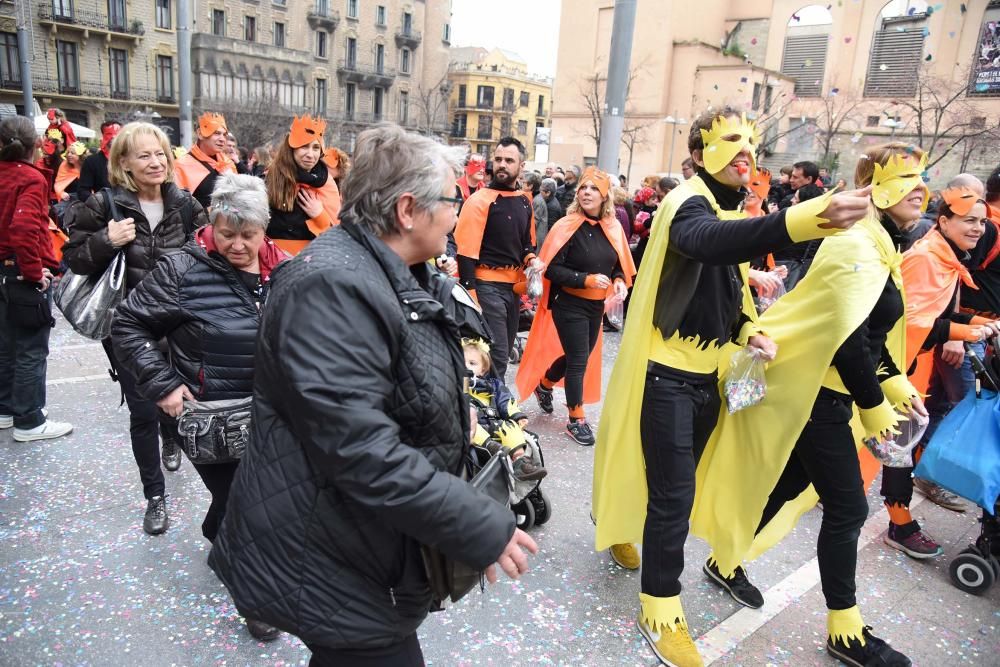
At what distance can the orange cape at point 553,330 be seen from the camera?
521 centimetres

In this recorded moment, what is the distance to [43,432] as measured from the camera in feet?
14.7

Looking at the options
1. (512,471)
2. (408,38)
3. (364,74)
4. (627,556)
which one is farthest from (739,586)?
(408,38)

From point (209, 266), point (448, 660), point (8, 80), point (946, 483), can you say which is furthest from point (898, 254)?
point (8, 80)

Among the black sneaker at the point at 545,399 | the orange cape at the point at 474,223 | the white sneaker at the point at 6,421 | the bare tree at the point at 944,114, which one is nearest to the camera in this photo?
the white sneaker at the point at 6,421

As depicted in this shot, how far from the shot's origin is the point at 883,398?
9.34 feet

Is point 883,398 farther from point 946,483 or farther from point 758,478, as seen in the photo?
point 946,483

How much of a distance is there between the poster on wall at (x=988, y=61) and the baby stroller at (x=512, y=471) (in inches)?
1307

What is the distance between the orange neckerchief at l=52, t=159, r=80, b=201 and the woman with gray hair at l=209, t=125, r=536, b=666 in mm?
9263

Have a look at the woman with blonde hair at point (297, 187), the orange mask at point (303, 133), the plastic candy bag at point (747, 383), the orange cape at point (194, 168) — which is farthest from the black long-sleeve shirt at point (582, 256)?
the orange cape at point (194, 168)

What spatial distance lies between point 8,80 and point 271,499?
44.4 metres

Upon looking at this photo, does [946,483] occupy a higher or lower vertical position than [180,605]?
higher

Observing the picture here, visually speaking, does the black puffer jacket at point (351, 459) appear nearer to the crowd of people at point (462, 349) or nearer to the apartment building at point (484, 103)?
the crowd of people at point (462, 349)

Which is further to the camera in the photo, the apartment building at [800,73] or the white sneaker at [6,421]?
the apartment building at [800,73]

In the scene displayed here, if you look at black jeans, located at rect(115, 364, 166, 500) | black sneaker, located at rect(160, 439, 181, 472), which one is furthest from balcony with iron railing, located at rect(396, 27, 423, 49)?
black jeans, located at rect(115, 364, 166, 500)
